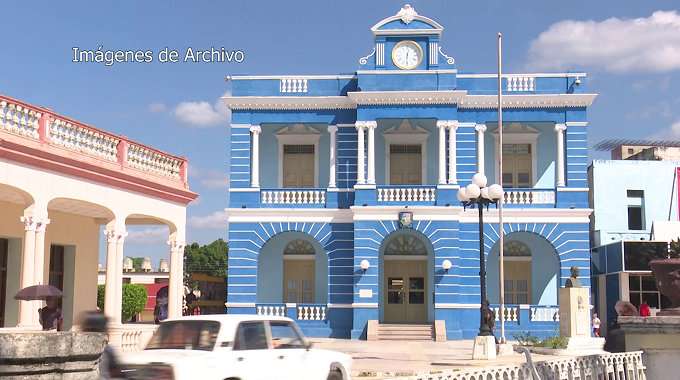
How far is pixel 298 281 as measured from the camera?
31.6 m

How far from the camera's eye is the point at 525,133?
104 ft

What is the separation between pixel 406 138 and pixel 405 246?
416cm

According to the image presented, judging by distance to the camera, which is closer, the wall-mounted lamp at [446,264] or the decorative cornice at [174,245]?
the decorative cornice at [174,245]

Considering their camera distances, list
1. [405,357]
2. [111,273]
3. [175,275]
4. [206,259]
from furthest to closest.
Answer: [206,259], [405,357], [175,275], [111,273]

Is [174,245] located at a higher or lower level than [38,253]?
higher

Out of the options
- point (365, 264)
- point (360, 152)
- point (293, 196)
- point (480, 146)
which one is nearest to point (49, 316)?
point (365, 264)

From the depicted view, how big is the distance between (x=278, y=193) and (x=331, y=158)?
242cm

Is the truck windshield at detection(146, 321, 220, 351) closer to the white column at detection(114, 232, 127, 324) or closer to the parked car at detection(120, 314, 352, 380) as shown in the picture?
the parked car at detection(120, 314, 352, 380)

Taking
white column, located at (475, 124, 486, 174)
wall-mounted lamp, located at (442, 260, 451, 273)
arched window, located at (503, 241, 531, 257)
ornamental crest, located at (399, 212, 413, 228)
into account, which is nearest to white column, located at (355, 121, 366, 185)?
ornamental crest, located at (399, 212, 413, 228)

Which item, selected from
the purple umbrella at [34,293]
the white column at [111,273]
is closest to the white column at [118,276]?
the white column at [111,273]

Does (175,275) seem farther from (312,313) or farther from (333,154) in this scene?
(333,154)

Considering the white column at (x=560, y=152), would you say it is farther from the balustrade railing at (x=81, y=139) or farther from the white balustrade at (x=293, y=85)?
the balustrade railing at (x=81, y=139)

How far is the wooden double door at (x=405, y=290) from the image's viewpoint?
30.6 meters

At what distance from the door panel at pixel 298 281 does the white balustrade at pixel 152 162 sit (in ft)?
36.7
